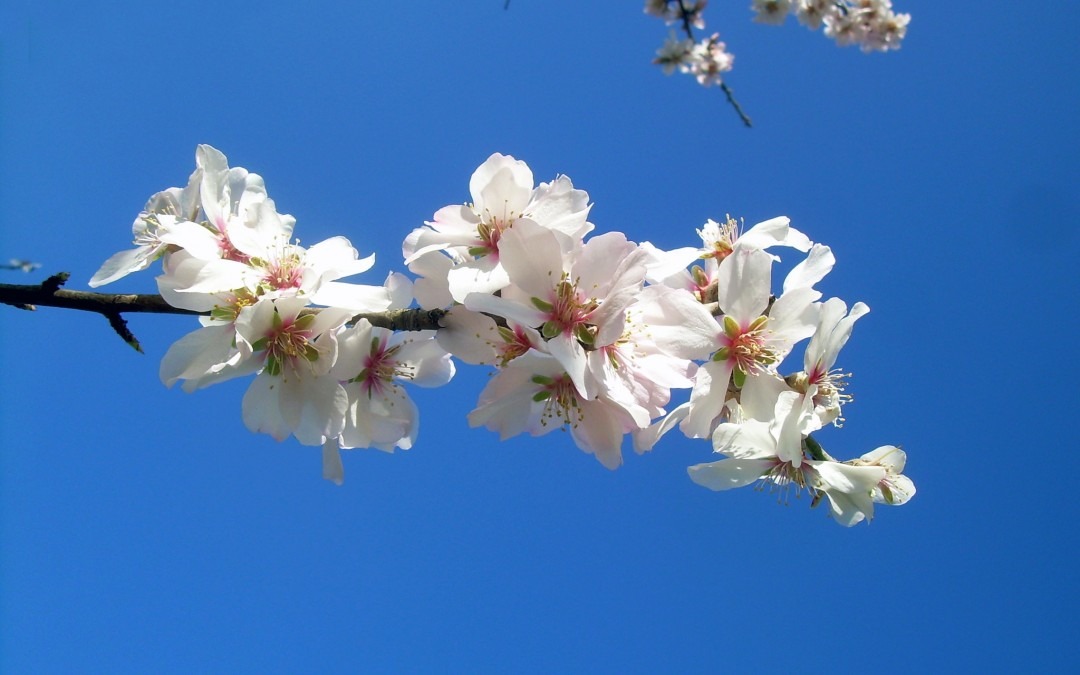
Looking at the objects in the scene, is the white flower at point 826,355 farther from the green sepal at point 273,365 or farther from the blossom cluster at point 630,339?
the green sepal at point 273,365

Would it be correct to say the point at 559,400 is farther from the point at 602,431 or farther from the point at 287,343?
the point at 287,343

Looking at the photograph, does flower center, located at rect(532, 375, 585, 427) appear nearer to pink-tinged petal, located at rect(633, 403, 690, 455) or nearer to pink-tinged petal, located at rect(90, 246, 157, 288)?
pink-tinged petal, located at rect(633, 403, 690, 455)

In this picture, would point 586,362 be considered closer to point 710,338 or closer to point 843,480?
point 710,338

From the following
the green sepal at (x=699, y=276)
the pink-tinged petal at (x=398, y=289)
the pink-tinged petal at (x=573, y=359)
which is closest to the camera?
the pink-tinged petal at (x=573, y=359)

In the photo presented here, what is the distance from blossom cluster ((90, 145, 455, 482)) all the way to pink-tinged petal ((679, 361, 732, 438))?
30.8 inches

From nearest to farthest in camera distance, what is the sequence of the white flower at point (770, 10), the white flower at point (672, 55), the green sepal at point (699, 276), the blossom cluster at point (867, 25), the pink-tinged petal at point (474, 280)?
1. the pink-tinged petal at point (474, 280)
2. the green sepal at point (699, 276)
3. the white flower at point (770, 10)
4. the blossom cluster at point (867, 25)
5. the white flower at point (672, 55)

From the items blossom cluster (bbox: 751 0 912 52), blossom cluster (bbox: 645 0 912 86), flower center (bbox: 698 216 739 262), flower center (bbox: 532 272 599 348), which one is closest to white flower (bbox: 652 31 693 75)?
blossom cluster (bbox: 645 0 912 86)

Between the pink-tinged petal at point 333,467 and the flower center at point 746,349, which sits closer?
the flower center at point 746,349

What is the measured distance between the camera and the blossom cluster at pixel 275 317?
1549mm

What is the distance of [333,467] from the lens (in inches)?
79.6

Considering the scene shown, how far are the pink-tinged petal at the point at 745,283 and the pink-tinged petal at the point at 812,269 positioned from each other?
0.15 metres

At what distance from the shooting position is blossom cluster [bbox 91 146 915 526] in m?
1.50

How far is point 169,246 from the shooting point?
5.93 feet

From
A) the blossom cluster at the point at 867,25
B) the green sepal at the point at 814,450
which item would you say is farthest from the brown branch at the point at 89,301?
the blossom cluster at the point at 867,25
